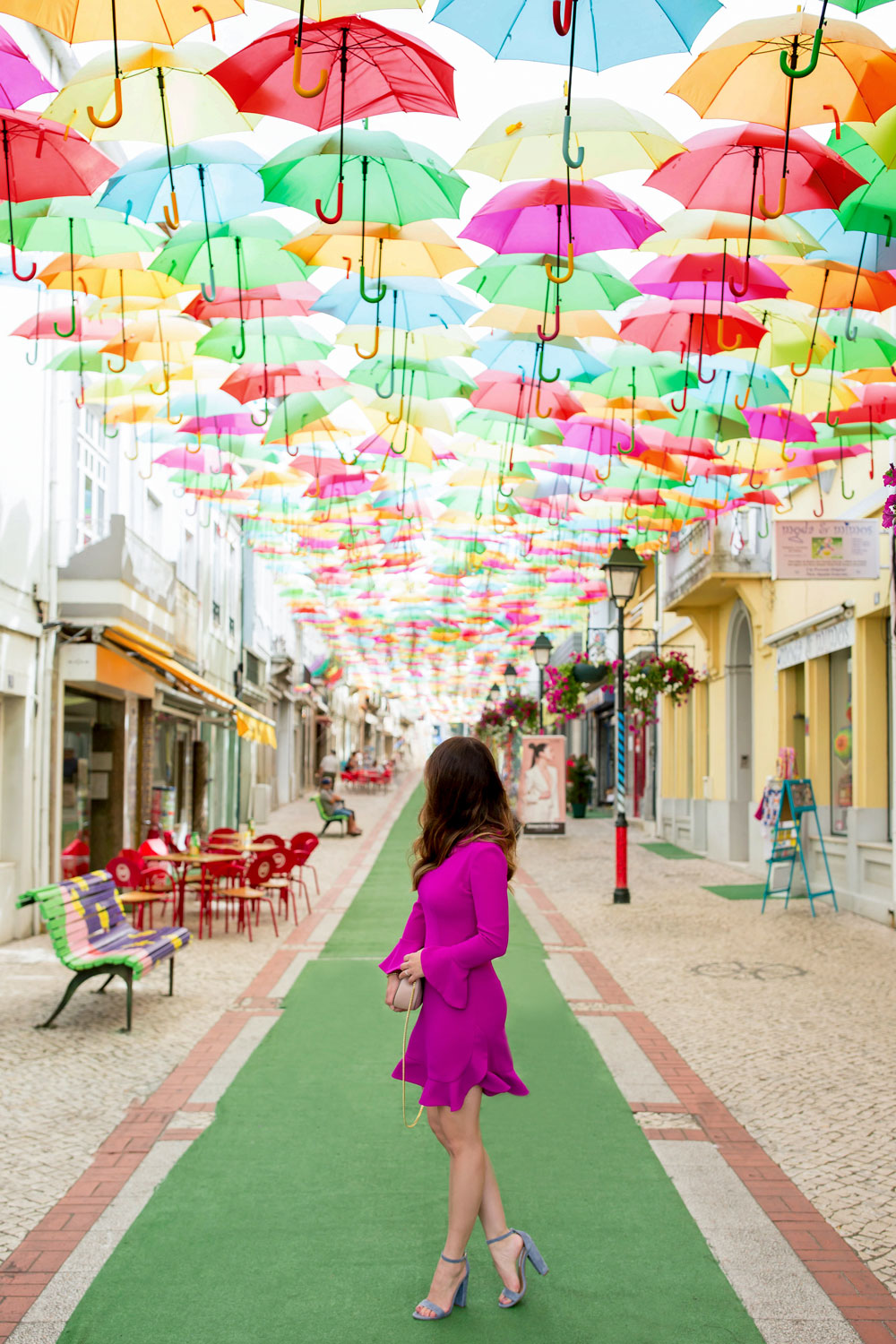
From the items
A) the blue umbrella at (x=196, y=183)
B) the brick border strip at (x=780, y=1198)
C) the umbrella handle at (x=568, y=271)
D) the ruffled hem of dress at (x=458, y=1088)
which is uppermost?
the blue umbrella at (x=196, y=183)

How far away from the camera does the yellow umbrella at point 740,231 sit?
7.33 meters

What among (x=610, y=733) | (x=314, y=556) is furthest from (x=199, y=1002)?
(x=610, y=733)

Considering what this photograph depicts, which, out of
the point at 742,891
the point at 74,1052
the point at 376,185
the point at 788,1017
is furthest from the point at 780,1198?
the point at 742,891

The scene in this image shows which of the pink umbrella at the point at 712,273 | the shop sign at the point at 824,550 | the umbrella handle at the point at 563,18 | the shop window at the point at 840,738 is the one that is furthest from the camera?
the shop window at the point at 840,738

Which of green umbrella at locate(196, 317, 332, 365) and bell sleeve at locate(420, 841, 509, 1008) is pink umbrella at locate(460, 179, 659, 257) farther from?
bell sleeve at locate(420, 841, 509, 1008)

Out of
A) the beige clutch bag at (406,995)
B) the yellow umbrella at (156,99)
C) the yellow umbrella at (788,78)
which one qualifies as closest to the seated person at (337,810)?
the yellow umbrella at (156,99)

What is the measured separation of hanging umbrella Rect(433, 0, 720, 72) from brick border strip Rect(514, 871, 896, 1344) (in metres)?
5.11

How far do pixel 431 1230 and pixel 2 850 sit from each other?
9.26 metres

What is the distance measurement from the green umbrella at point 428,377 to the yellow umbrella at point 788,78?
4.52 m

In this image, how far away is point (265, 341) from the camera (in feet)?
32.5

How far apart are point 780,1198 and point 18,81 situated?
6421mm

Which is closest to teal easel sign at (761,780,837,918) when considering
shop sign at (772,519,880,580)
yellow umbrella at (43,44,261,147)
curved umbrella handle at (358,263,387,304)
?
shop sign at (772,519,880,580)

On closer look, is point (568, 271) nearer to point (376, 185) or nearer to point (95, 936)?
point (376, 185)

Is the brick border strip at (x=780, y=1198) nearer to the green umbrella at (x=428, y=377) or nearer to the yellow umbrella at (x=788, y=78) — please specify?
the yellow umbrella at (x=788, y=78)
